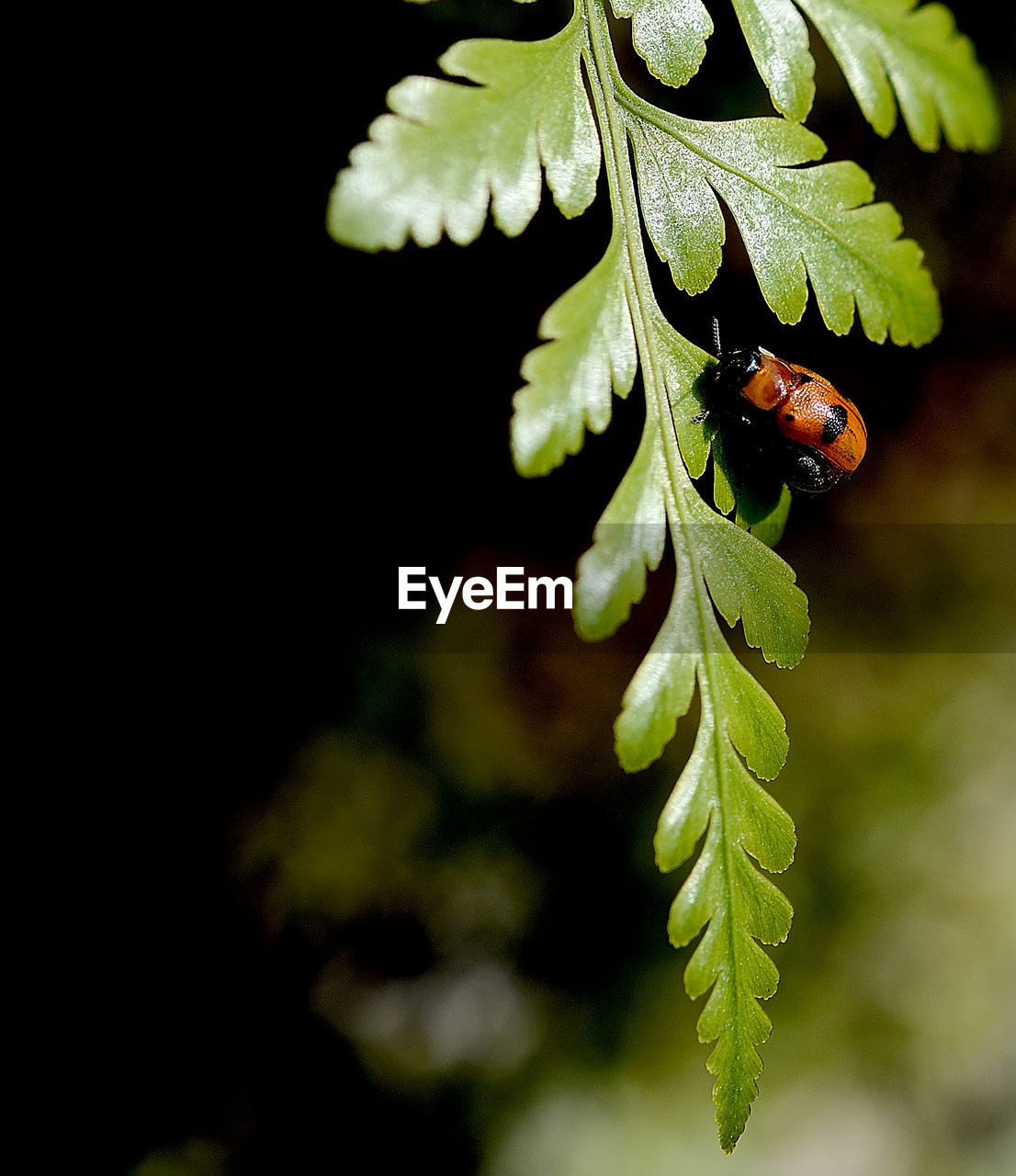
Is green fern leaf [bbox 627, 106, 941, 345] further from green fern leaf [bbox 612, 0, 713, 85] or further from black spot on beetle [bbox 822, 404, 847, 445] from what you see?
black spot on beetle [bbox 822, 404, 847, 445]

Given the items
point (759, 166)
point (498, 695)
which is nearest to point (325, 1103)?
point (498, 695)

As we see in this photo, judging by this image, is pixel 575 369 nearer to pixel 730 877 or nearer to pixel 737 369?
pixel 737 369

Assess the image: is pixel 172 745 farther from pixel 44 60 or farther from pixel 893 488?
pixel 893 488

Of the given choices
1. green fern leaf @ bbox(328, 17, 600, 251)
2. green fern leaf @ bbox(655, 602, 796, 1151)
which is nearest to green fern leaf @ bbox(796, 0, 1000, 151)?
green fern leaf @ bbox(328, 17, 600, 251)

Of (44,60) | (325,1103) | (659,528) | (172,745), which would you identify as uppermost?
(44,60)

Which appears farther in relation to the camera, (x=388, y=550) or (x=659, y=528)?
(x=388, y=550)

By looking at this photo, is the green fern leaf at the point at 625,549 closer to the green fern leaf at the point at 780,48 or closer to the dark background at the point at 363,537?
the green fern leaf at the point at 780,48
